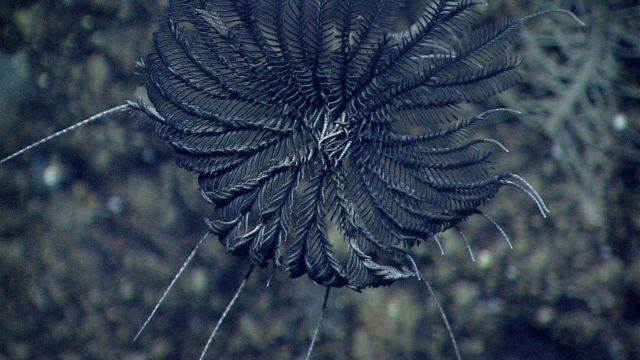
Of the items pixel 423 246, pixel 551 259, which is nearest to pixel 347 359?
pixel 423 246

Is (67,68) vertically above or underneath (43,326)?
above

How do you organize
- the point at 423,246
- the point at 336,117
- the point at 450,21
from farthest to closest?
the point at 423,246, the point at 336,117, the point at 450,21

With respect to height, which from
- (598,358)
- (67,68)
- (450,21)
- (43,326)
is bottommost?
(598,358)

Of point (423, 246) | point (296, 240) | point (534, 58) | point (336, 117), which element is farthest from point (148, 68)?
point (534, 58)

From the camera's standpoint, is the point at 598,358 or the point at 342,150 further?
the point at 598,358

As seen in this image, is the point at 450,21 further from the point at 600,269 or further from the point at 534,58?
the point at 600,269

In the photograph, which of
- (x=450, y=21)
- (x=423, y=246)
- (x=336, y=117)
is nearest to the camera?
(x=450, y=21)
